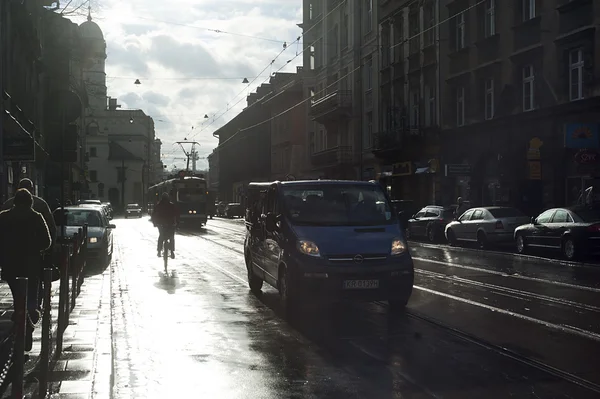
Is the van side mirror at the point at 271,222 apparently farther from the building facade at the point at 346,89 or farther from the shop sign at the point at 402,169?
the building facade at the point at 346,89

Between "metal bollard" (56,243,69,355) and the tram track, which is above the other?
"metal bollard" (56,243,69,355)

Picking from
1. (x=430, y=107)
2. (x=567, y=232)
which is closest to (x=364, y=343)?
(x=567, y=232)

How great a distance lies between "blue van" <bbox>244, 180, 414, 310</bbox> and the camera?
10.6 meters

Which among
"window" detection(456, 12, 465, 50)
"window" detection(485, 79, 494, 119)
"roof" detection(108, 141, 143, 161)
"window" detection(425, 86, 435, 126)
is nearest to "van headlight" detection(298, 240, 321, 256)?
"window" detection(485, 79, 494, 119)

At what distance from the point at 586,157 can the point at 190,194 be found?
29.6 metres

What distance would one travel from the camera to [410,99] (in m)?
43.3

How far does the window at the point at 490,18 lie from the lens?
110ft

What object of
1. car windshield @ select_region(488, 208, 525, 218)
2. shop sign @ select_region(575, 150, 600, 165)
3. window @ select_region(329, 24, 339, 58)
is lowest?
car windshield @ select_region(488, 208, 525, 218)

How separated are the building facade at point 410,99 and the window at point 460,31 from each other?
49.4 inches

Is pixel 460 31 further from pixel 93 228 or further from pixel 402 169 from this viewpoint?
pixel 93 228

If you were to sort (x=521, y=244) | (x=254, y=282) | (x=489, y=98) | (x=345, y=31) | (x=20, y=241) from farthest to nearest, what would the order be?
(x=345, y=31)
(x=489, y=98)
(x=521, y=244)
(x=254, y=282)
(x=20, y=241)

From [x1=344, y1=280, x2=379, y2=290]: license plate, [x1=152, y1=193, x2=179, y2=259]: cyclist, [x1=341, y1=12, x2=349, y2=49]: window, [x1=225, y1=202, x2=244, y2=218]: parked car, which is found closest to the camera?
[x1=344, y1=280, x2=379, y2=290]: license plate

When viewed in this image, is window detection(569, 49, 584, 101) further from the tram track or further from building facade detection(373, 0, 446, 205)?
the tram track

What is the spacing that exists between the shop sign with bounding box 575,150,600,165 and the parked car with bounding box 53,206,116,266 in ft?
44.6
